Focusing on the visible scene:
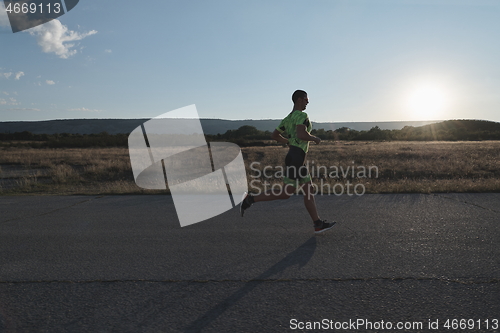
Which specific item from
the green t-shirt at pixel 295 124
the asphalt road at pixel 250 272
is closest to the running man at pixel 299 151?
the green t-shirt at pixel 295 124

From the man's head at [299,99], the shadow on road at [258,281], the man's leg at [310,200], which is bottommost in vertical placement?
the shadow on road at [258,281]

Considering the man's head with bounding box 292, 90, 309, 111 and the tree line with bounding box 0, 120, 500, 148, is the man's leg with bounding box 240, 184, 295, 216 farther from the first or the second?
the tree line with bounding box 0, 120, 500, 148

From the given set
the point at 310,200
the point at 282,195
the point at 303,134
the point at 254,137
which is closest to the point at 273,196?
the point at 282,195

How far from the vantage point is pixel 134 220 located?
6.11m

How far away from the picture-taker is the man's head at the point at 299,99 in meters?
4.89

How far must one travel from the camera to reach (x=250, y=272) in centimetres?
362

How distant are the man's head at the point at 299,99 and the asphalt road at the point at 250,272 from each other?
68.3 inches

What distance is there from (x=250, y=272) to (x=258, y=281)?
237mm

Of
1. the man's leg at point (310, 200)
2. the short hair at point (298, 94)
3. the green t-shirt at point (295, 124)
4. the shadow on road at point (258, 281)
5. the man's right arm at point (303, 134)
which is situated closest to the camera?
the shadow on road at point (258, 281)

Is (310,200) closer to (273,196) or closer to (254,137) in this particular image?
(273,196)

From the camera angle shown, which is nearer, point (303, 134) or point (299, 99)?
point (303, 134)

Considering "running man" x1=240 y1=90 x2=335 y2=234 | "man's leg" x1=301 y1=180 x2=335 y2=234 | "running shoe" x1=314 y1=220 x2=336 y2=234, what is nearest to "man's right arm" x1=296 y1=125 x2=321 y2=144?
"running man" x1=240 y1=90 x2=335 y2=234

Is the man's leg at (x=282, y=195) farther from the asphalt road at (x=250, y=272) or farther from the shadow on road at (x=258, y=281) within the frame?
the shadow on road at (x=258, y=281)

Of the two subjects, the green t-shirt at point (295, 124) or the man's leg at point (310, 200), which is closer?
the green t-shirt at point (295, 124)
